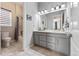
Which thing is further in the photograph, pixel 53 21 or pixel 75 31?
pixel 53 21

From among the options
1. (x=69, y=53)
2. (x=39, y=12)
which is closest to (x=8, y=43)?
(x=39, y=12)

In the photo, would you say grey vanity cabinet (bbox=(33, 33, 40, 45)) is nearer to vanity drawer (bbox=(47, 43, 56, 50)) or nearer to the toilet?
vanity drawer (bbox=(47, 43, 56, 50))

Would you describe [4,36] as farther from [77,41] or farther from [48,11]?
[77,41]

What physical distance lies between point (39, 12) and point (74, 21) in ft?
3.41

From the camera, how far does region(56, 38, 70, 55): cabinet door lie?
2299 mm

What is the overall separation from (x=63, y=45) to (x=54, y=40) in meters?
0.28

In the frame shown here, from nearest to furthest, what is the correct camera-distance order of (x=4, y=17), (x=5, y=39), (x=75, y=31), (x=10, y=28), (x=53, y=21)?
(x=75, y=31) < (x=53, y=21) < (x=4, y=17) < (x=5, y=39) < (x=10, y=28)

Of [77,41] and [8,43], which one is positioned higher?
[77,41]

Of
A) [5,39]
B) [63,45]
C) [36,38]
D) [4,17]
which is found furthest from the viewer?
[5,39]

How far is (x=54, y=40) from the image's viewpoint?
259 centimetres

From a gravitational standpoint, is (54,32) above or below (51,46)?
above

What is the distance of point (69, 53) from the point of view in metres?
2.15

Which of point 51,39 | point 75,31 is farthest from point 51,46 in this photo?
point 75,31

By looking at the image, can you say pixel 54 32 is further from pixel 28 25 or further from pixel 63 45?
pixel 28 25
